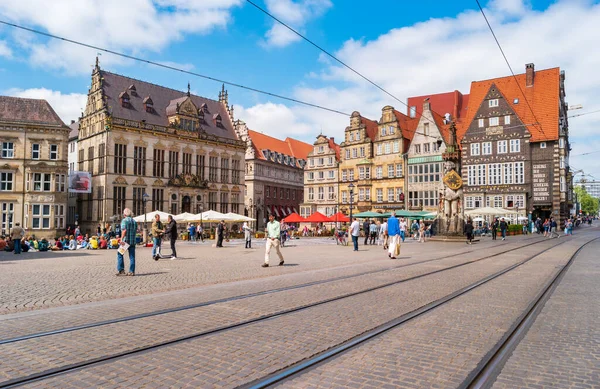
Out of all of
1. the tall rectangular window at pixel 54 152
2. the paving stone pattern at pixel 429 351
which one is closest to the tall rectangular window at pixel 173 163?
the tall rectangular window at pixel 54 152

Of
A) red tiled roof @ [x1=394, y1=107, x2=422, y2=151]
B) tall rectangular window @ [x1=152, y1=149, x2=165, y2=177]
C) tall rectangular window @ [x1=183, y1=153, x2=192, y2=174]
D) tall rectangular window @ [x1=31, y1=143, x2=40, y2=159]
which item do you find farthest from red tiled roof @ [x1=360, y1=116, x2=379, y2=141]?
tall rectangular window @ [x1=31, y1=143, x2=40, y2=159]

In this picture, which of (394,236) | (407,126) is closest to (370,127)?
(407,126)

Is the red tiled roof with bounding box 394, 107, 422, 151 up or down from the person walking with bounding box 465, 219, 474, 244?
up

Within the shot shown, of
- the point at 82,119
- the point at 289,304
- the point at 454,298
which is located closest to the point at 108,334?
the point at 289,304

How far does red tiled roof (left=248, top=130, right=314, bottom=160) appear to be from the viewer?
73.4 metres

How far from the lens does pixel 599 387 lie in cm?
434

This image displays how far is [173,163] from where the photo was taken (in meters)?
53.4

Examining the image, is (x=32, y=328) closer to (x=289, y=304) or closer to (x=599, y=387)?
(x=289, y=304)

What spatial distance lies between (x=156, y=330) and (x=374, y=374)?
3.26 meters

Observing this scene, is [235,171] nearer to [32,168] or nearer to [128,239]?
[32,168]

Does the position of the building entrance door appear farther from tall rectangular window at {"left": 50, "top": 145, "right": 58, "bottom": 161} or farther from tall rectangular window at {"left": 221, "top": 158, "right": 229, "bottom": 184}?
tall rectangular window at {"left": 50, "top": 145, "right": 58, "bottom": 161}

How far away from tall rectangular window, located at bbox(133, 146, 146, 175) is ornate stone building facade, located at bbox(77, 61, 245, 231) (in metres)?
0.11

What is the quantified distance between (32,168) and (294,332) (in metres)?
43.3

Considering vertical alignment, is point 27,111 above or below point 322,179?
above
